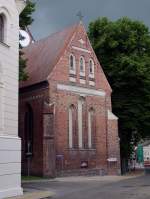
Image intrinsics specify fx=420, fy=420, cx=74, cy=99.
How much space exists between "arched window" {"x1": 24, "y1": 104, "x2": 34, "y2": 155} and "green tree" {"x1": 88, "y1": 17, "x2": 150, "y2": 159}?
32.5ft

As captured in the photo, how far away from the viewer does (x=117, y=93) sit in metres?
44.1

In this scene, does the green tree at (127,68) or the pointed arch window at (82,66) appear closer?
the pointed arch window at (82,66)

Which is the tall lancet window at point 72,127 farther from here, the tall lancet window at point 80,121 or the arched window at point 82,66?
the arched window at point 82,66

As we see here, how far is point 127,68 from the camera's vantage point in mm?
41562

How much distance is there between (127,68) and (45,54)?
8221 mm

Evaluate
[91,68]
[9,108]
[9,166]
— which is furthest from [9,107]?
[91,68]

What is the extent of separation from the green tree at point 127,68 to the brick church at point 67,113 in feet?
9.26

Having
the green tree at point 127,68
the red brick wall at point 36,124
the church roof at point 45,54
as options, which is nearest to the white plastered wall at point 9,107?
the red brick wall at point 36,124

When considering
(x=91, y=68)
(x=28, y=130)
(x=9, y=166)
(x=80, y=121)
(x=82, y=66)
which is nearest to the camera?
(x=9, y=166)

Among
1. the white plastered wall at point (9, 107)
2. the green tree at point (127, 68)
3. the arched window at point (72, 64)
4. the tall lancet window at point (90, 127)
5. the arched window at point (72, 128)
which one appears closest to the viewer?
the white plastered wall at point (9, 107)

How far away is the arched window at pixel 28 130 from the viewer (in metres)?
36.4

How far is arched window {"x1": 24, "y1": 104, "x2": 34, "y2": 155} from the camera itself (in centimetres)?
3641

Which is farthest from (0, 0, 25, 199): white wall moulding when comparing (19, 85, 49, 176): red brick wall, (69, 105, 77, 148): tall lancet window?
(69, 105, 77, 148): tall lancet window

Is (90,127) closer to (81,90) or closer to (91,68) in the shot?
(81,90)
